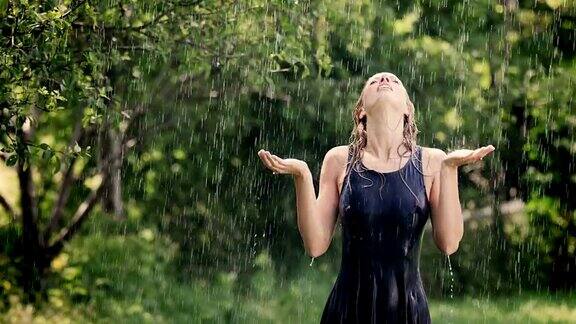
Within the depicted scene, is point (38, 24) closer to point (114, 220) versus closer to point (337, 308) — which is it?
point (337, 308)

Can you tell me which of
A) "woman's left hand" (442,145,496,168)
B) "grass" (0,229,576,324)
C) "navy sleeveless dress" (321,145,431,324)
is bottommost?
"grass" (0,229,576,324)

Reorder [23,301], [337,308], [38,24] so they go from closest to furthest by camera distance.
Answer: [337,308] < [38,24] < [23,301]

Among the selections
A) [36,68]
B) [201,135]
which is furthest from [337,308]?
[201,135]

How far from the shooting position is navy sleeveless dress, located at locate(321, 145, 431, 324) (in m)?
3.48

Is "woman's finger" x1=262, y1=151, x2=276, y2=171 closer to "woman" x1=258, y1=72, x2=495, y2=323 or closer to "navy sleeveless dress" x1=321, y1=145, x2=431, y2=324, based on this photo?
"woman" x1=258, y1=72, x2=495, y2=323

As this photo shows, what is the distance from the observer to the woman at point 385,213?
348cm

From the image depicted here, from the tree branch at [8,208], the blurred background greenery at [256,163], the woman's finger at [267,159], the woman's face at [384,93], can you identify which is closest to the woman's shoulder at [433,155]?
the woman's face at [384,93]

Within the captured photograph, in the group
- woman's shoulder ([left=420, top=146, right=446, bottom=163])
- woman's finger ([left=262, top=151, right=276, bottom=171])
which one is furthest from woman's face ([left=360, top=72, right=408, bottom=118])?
woman's finger ([left=262, top=151, right=276, bottom=171])

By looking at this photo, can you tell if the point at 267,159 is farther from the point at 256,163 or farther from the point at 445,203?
the point at 256,163

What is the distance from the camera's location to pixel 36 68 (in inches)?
259

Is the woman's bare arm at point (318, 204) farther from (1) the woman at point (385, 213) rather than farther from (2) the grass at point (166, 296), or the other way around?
(2) the grass at point (166, 296)

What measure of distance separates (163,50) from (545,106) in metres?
8.42

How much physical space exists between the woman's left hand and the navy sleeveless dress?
0.12 metres

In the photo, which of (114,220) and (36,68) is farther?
(114,220)
